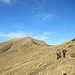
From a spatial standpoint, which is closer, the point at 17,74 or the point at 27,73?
the point at 27,73

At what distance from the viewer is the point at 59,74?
35281mm

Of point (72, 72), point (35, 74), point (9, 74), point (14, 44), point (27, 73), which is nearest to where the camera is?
point (72, 72)

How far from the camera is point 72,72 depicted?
34312mm

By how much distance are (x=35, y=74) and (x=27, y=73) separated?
4.20 m

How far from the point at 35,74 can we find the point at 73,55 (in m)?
9.44

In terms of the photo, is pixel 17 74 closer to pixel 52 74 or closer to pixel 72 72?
pixel 52 74

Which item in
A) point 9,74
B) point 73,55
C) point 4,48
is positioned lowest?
point 9,74

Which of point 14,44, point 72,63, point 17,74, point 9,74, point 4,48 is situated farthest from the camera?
point 14,44

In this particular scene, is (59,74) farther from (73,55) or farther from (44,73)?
(73,55)

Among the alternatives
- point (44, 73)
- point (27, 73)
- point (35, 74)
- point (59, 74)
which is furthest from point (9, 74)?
point (59, 74)

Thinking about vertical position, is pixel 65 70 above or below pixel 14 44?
below

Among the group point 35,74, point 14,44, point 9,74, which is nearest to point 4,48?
point 14,44

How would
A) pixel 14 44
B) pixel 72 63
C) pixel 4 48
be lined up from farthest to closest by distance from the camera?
pixel 14 44 < pixel 4 48 < pixel 72 63

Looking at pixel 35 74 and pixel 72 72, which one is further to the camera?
pixel 35 74
